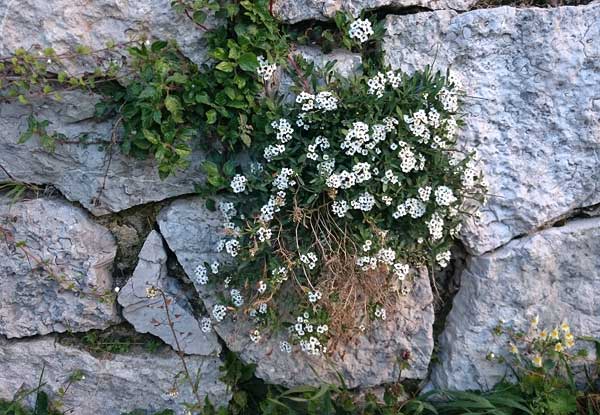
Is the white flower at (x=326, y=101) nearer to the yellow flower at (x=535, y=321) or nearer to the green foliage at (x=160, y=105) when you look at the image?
the green foliage at (x=160, y=105)

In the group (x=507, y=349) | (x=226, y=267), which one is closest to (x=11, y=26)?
(x=226, y=267)

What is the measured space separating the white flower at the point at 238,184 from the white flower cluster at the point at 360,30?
68cm

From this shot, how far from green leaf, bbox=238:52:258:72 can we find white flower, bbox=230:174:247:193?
1.31ft

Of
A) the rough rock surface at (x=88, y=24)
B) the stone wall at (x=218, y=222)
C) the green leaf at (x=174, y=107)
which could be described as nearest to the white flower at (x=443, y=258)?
the stone wall at (x=218, y=222)

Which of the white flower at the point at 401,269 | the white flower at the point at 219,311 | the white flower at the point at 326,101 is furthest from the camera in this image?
the white flower at the point at 219,311

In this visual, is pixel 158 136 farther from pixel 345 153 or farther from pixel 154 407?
pixel 154 407

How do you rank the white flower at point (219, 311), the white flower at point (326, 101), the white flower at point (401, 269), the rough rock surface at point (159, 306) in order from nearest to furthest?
the white flower at point (326, 101)
the white flower at point (401, 269)
the white flower at point (219, 311)
the rough rock surface at point (159, 306)

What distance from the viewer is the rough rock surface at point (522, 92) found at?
2.53 meters

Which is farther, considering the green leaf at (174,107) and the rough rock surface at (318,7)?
the rough rock surface at (318,7)

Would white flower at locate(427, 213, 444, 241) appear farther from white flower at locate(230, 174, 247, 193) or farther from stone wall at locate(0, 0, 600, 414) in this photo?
white flower at locate(230, 174, 247, 193)

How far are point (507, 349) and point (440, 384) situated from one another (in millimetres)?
319

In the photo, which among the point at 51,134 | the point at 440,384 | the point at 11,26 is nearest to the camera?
the point at 11,26

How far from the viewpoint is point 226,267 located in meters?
2.58

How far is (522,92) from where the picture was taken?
8.39 feet
